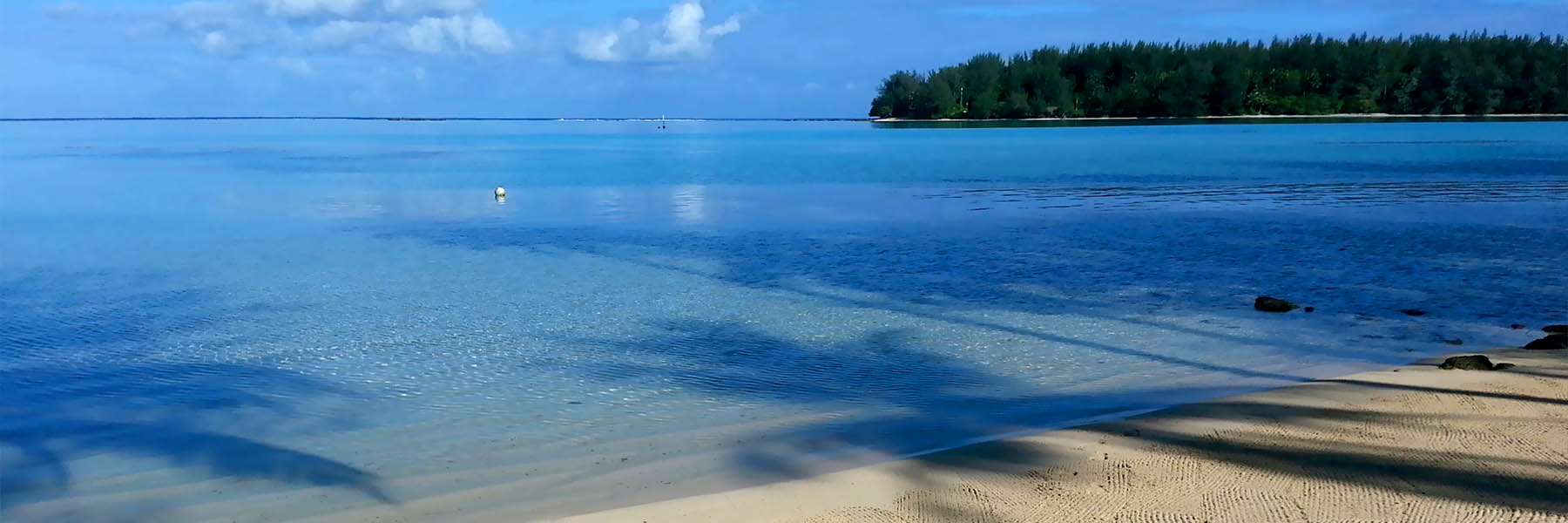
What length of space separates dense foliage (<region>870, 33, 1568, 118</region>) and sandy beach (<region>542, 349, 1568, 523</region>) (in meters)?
124

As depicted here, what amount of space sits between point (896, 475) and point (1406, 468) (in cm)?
236

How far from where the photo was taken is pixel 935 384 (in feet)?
28.9

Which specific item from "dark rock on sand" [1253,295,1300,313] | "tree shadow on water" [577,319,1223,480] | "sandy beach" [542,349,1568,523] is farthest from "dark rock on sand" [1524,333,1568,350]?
"tree shadow on water" [577,319,1223,480]

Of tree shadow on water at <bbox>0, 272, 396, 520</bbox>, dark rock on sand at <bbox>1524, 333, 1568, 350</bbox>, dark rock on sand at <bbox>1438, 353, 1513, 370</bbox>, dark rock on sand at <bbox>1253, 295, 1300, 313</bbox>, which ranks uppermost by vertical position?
tree shadow on water at <bbox>0, 272, 396, 520</bbox>

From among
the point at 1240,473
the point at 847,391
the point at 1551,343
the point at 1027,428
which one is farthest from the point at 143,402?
the point at 1551,343

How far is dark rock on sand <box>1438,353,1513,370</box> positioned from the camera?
319 inches

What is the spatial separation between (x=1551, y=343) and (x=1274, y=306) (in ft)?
9.12

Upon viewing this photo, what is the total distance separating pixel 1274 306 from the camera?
38.3ft

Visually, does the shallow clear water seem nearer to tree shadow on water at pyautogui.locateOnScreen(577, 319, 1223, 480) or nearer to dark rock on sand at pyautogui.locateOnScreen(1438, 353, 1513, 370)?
tree shadow on water at pyautogui.locateOnScreen(577, 319, 1223, 480)

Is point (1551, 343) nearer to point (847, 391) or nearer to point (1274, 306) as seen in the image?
point (1274, 306)

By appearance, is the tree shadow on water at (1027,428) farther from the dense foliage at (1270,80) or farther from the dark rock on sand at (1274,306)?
the dense foliage at (1270,80)

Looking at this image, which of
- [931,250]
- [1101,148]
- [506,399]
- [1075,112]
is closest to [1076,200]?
[931,250]

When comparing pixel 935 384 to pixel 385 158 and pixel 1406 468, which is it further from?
pixel 385 158

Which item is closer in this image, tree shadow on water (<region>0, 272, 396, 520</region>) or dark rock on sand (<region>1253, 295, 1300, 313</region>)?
tree shadow on water (<region>0, 272, 396, 520</region>)
